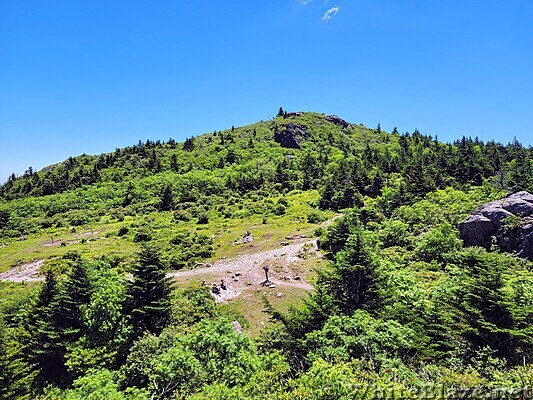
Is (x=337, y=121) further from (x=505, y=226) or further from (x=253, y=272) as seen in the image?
(x=253, y=272)

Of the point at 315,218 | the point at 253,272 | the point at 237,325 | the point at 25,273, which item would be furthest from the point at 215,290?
the point at 315,218

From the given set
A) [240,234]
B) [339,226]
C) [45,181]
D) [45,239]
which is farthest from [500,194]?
[45,181]

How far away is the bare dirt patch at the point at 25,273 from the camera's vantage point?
140ft

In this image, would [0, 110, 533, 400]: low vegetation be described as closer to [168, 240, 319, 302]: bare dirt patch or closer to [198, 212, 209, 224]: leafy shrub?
[198, 212, 209, 224]: leafy shrub

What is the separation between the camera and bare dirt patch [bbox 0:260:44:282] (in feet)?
140

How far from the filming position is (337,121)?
6875 inches

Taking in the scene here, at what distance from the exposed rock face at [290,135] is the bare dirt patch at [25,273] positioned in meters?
104

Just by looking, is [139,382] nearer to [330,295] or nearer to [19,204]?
[330,295]

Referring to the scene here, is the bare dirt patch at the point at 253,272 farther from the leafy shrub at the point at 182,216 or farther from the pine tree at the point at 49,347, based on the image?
the leafy shrub at the point at 182,216

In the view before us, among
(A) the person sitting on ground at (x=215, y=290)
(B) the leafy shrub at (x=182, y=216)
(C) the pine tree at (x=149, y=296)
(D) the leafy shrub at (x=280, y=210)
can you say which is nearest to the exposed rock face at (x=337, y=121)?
(D) the leafy shrub at (x=280, y=210)

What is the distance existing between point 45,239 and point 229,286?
169ft

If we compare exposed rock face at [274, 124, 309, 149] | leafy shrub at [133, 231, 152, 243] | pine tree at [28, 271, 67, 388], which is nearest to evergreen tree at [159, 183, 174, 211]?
leafy shrub at [133, 231, 152, 243]

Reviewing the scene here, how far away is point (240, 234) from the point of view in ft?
185

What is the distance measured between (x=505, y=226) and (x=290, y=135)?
360 ft
